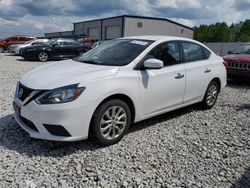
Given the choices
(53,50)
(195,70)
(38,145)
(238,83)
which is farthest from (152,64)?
(53,50)

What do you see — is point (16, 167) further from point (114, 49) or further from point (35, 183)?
point (114, 49)

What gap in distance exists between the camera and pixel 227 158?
355 cm

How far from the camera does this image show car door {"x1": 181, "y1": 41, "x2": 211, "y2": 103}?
484 cm

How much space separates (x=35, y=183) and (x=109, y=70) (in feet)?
5.73

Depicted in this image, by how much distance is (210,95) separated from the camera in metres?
5.63

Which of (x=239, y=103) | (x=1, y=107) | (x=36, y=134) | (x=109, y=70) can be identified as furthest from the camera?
(x=239, y=103)

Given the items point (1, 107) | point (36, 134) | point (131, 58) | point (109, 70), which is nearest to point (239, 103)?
point (131, 58)

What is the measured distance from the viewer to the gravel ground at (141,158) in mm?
2965

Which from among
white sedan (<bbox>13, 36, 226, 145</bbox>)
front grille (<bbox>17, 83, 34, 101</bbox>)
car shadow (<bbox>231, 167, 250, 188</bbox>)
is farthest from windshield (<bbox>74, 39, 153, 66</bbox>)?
car shadow (<bbox>231, 167, 250, 188</bbox>)

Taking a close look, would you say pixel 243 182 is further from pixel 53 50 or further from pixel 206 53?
pixel 53 50

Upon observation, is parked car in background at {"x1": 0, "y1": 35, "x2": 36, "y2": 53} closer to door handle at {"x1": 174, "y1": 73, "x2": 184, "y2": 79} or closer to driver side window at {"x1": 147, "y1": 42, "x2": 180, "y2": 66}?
driver side window at {"x1": 147, "y1": 42, "x2": 180, "y2": 66}

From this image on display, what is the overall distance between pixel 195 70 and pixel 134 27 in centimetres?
3685

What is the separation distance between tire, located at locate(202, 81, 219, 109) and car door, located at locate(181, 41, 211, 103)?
192 mm

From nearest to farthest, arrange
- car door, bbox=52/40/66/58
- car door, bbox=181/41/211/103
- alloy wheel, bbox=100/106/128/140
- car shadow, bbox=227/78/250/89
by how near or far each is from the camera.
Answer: alloy wheel, bbox=100/106/128/140, car door, bbox=181/41/211/103, car shadow, bbox=227/78/250/89, car door, bbox=52/40/66/58
